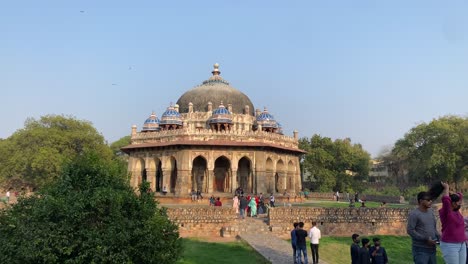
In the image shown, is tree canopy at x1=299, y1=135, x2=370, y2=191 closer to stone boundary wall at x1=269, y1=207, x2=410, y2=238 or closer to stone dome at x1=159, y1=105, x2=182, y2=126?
stone dome at x1=159, y1=105, x2=182, y2=126

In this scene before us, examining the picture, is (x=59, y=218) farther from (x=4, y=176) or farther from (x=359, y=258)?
(x=4, y=176)

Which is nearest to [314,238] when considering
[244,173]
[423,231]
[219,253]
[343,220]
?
[219,253]

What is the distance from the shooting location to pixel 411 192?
3931 cm

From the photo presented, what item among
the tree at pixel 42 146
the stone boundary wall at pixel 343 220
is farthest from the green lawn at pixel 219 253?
the tree at pixel 42 146

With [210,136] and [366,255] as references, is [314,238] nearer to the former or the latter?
[366,255]

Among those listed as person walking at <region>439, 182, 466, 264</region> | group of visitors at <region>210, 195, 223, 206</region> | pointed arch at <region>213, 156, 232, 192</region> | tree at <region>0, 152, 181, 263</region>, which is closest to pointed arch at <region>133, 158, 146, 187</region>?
pointed arch at <region>213, 156, 232, 192</region>

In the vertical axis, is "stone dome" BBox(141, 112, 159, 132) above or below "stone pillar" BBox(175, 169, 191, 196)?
above

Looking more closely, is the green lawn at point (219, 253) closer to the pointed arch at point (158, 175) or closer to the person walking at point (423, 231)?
the person walking at point (423, 231)

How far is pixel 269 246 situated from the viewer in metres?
15.7

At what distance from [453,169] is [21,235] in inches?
1664

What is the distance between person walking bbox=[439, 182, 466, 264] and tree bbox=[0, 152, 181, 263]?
562 centimetres

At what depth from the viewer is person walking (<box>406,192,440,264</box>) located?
256 inches

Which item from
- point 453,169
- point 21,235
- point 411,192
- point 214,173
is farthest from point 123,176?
point 453,169

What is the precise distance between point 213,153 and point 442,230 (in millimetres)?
26889
